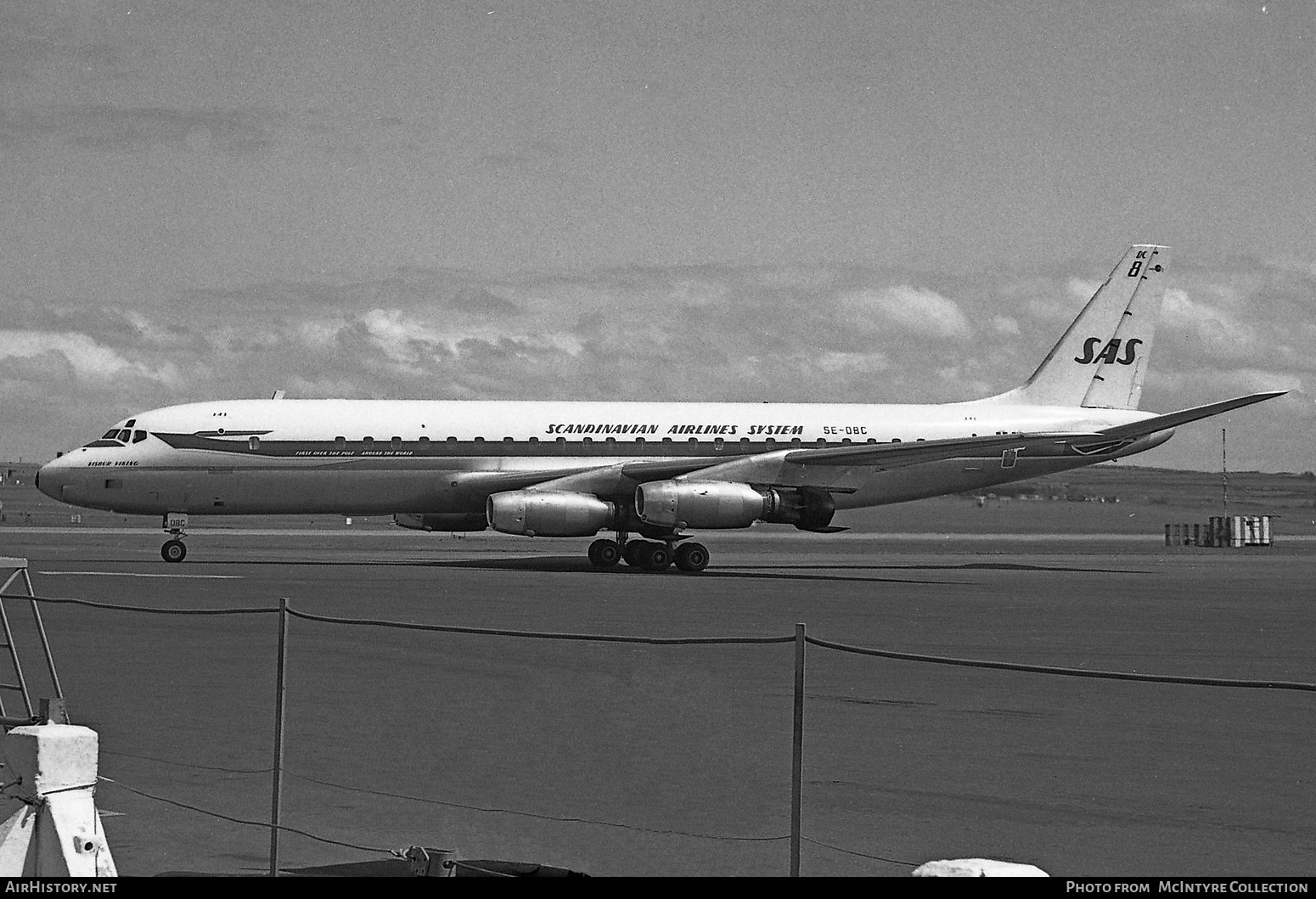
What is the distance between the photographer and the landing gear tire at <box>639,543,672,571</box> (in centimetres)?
3906

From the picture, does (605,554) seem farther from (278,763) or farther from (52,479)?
(278,763)

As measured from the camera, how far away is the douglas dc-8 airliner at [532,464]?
38.4m

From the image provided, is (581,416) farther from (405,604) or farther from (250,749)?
(250,749)

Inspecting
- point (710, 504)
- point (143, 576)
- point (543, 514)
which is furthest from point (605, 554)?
point (143, 576)

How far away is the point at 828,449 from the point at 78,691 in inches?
1067


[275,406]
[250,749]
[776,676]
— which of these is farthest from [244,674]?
[275,406]

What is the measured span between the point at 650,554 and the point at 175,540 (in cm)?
1152

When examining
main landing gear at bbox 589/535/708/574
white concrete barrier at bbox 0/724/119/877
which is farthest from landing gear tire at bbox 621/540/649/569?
white concrete barrier at bbox 0/724/119/877

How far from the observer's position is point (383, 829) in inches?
412

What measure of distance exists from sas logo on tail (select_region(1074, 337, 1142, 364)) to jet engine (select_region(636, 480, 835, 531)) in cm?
1298

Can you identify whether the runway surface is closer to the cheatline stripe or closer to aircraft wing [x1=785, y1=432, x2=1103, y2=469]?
the cheatline stripe

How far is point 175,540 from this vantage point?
39312 millimetres

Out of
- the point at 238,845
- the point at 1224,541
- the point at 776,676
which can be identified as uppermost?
the point at 1224,541

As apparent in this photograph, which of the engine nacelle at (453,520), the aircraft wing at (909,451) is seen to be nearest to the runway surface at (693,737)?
the aircraft wing at (909,451)
